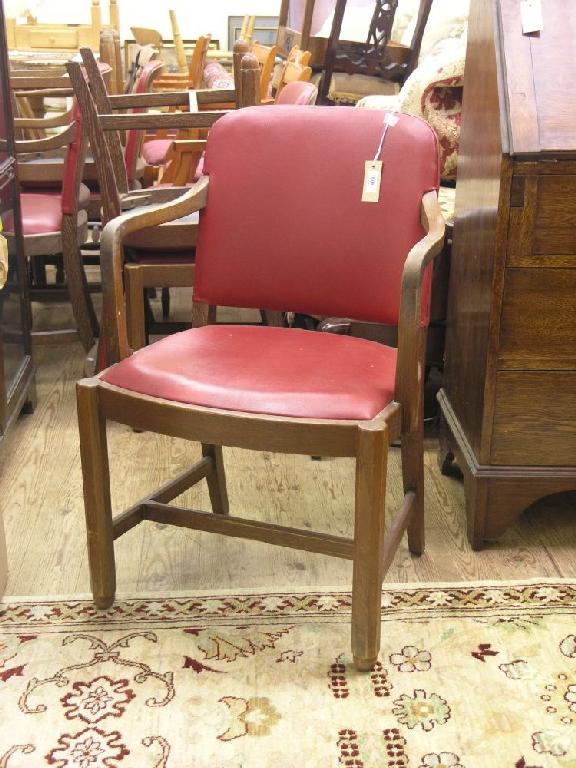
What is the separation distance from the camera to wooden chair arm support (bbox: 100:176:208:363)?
1.73 meters

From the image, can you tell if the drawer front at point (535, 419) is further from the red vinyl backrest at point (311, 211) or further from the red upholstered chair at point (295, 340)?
the red vinyl backrest at point (311, 211)

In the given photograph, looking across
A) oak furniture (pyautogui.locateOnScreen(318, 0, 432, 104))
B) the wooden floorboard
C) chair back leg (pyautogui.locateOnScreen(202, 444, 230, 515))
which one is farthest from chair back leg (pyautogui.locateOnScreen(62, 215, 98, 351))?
oak furniture (pyautogui.locateOnScreen(318, 0, 432, 104))

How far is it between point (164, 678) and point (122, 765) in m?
0.22

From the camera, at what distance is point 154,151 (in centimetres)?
468

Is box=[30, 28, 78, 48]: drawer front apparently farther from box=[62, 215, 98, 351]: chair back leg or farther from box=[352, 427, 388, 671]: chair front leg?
box=[352, 427, 388, 671]: chair front leg

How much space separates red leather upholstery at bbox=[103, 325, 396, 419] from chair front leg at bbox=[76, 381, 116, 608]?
0.21ft

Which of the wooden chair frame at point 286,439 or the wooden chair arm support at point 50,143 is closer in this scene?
the wooden chair frame at point 286,439

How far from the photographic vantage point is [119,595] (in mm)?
1886

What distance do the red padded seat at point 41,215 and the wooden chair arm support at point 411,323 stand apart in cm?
171

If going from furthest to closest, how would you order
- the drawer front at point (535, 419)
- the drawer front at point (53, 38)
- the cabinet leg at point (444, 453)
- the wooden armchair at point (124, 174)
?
the drawer front at point (53, 38) → the wooden armchair at point (124, 174) → the cabinet leg at point (444, 453) → the drawer front at point (535, 419)

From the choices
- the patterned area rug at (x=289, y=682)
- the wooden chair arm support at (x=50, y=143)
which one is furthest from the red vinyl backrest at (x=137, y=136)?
the patterned area rug at (x=289, y=682)

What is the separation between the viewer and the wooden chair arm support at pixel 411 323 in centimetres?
Result: 156

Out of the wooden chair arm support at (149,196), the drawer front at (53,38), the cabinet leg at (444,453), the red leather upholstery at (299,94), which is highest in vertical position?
the drawer front at (53,38)

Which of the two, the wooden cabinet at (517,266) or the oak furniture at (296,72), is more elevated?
the oak furniture at (296,72)
